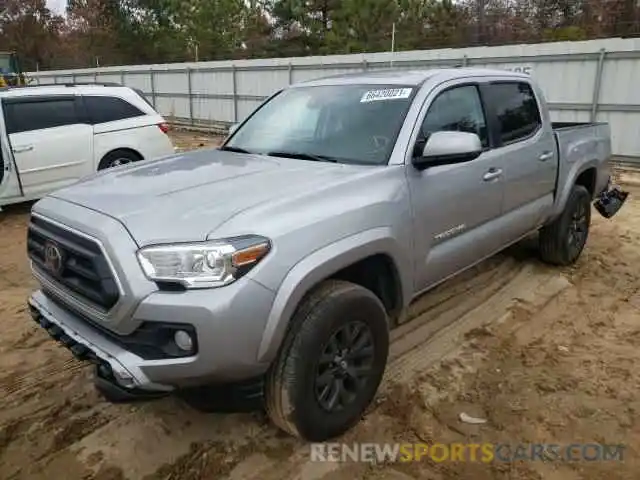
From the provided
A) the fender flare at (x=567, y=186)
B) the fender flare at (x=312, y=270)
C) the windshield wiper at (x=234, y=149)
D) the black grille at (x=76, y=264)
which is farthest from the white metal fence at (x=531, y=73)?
the black grille at (x=76, y=264)

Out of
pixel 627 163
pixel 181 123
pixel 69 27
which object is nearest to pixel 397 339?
pixel 627 163

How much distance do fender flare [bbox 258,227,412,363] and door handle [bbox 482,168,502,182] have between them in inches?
43.8

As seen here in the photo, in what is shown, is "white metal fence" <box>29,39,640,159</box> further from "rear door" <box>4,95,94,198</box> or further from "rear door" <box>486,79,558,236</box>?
"rear door" <box>4,95,94,198</box>

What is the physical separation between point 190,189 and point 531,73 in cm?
1086

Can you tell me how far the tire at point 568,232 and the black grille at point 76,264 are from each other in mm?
3971

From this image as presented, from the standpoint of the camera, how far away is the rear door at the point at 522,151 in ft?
12.9

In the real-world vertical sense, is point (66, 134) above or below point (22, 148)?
above

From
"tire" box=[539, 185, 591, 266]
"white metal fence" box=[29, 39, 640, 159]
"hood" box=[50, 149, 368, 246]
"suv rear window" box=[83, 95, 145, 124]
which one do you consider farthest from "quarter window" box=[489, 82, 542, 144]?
"white metal fence" box=[29, 39, 640, 159]

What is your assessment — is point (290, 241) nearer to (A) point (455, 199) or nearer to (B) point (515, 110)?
(A) point (455, 199)

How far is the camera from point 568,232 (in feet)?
16.5

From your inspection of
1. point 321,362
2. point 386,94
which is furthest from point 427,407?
point 386,94

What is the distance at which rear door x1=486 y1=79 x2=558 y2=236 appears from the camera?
394 cm

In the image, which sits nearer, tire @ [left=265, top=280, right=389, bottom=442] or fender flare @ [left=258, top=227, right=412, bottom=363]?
fender flare @ [left=258, top=227, right=412, bottom=363]

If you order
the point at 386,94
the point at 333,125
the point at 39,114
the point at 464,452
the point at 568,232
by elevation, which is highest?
Answer: the point at 386,94
